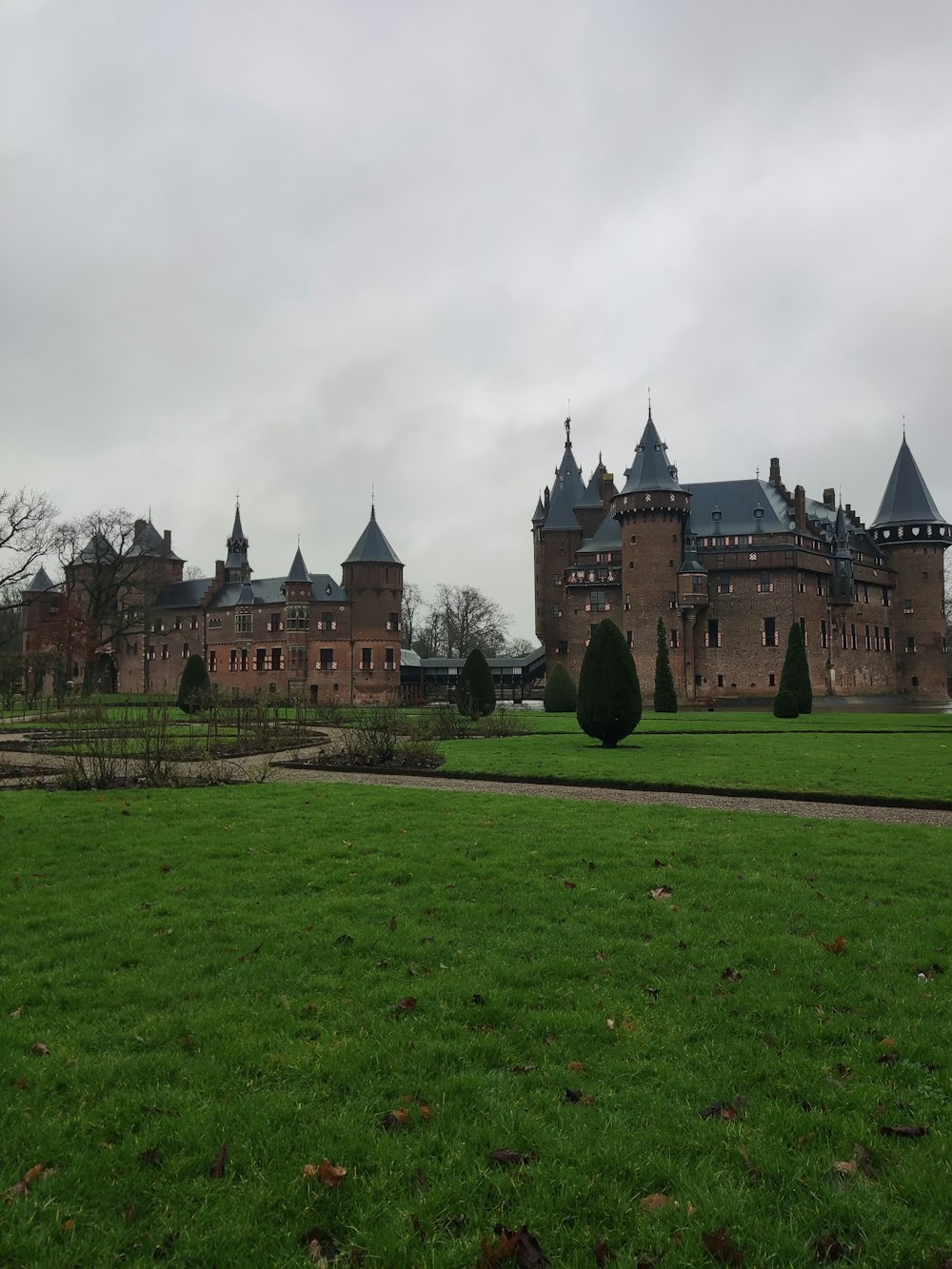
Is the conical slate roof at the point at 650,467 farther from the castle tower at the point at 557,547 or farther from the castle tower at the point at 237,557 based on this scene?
the castle tower at the point at 237,557

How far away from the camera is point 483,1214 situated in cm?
315

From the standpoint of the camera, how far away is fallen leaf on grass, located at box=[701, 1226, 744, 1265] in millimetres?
2940

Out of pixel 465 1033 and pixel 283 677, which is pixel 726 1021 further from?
pixel 283 677

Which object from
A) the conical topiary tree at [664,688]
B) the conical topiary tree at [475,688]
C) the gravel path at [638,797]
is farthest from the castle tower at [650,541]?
the gravel path at [638,797]

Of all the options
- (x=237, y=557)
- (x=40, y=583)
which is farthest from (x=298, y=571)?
(x=40, y=583)

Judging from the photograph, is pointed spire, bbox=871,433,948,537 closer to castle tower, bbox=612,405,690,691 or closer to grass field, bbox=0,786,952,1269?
castle tower, bbox=612,405,690,691

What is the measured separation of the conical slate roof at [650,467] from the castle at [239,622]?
1802 centimetres

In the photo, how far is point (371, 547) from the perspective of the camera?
199 ft

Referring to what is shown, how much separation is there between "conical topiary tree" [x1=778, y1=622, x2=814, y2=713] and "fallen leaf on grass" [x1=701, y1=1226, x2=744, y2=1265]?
3800cm

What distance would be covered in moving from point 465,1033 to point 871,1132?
1.98 m

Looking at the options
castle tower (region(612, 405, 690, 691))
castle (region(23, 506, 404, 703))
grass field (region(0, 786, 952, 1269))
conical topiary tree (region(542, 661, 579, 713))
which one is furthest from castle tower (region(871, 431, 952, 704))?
grass field (region(0, 786, 952, 1269))

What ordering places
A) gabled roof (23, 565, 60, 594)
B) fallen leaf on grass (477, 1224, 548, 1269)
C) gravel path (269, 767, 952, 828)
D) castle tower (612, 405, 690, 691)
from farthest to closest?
gabled roof (23, 565, 60, 594) → castle tower (612, 405, 690, 691) → gravel path (269, 767, 952, 828) → fallen leaf on grass (477, 1224, 548, 1269)

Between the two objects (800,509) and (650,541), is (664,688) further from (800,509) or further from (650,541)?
(800,509)

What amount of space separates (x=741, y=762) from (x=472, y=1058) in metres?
14.1
